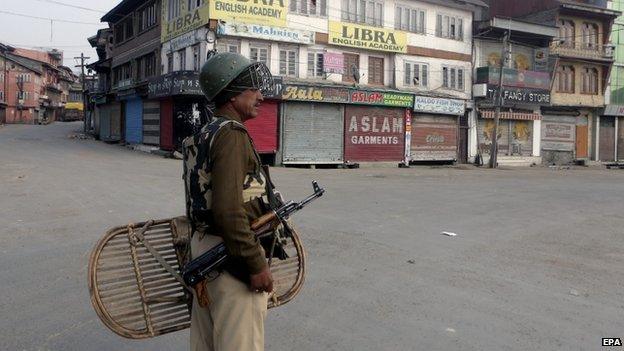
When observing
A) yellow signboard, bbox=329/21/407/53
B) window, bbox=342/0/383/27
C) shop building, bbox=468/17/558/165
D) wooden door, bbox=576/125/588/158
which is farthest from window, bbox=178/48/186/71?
wooden door, bbox=576/125/588/158

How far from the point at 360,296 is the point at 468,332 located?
3.75 ft

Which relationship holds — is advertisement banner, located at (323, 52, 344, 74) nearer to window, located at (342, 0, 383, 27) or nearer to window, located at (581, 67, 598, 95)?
window, located at (342, 0, 383, 27)

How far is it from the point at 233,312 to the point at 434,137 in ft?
92.3

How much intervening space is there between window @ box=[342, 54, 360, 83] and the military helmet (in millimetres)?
23917

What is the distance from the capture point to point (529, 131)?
107ft

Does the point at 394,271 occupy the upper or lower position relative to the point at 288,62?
lower

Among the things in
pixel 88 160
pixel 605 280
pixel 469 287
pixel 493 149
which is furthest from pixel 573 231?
pixel 493 149

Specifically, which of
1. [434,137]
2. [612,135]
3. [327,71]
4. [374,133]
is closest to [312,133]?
[327,71]

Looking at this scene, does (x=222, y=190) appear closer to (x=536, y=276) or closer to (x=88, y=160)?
(x=536, y=276)

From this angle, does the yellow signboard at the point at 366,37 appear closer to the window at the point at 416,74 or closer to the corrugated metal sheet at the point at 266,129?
the window at the point at 416,74

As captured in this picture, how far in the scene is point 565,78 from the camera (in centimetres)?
3369

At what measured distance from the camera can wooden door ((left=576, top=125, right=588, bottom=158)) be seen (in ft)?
114

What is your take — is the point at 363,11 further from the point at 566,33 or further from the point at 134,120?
the point at 566,33

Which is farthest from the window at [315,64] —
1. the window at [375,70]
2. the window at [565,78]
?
the window at [565,78]
